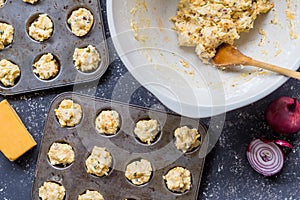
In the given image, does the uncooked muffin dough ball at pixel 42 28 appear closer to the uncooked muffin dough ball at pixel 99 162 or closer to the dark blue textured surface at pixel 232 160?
the dark blue textured surface at pixel 232 160

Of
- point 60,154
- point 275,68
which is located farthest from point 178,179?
point 275,68

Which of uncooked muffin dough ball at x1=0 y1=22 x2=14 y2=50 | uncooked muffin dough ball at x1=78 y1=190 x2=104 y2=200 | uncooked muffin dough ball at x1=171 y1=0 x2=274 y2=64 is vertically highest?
uncooked muffin dough ball at x1=171 y1=0 x2=274 y2=64

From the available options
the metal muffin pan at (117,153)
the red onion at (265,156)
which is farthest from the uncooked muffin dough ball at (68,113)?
the red onion at (265,156)

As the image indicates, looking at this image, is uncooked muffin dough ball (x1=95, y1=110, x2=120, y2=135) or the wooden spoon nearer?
the wooden spoon

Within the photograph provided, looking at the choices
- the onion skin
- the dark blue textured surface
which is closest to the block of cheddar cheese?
the dark blue textured surface

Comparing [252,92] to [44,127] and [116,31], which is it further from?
[44,127]

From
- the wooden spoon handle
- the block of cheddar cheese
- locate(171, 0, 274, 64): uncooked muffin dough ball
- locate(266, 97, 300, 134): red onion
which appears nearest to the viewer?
the wooden spoon handle

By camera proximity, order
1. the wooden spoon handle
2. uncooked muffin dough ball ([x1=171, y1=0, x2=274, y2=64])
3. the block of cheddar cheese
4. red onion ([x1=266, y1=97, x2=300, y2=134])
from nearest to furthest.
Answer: the wooden spoon handle → uncooked muffin dough ball ([x1=171, y1=0, x2=274, y2=64]) → red onion ([x1=266, y1=97, x2=300, y2=134]) → the block of cheddar cheese

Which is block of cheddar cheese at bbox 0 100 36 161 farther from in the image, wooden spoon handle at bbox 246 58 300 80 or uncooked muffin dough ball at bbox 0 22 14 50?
wooden spoon handle at bbox 246 58 300 80
